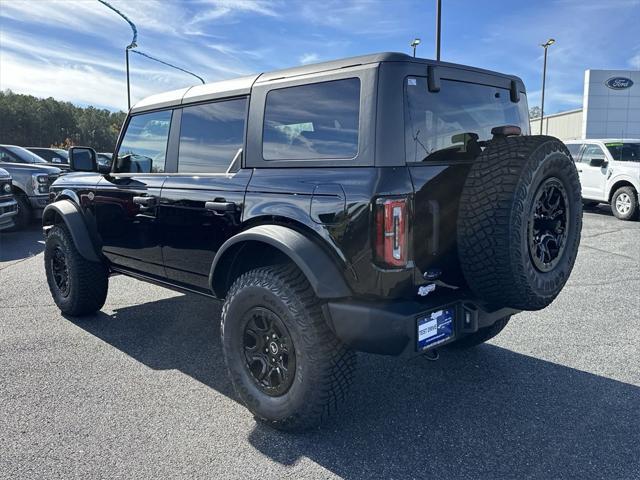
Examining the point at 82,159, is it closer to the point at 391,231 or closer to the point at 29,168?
the point at 391,231

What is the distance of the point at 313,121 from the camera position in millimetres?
2832

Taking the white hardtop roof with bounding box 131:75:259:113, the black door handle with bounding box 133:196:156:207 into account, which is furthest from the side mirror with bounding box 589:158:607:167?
the black door handle with bounding box 133:196:156:207

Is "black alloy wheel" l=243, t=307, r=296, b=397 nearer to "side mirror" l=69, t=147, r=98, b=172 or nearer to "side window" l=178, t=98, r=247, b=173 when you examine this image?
"side window" l=178, t=98, r=247, b=173

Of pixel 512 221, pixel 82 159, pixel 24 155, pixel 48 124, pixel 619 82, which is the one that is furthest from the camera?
pixel 48 124

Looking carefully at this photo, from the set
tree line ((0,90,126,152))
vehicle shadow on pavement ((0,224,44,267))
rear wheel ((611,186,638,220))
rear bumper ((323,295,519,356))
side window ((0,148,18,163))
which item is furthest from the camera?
tree line ((0,90,126,152))

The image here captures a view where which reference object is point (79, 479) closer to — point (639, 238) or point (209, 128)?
point (209, 128)

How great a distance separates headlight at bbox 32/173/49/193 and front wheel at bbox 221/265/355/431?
29.7ft

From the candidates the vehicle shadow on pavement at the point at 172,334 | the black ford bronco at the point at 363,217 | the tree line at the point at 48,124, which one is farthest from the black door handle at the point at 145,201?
the tree line at the point at 48,124

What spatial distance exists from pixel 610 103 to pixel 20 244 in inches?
1334

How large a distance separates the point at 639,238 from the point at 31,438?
9436 millimetres

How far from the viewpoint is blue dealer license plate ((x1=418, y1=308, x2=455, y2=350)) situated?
8.05 feet

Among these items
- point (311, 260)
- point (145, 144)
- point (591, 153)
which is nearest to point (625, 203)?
point (591, 153)

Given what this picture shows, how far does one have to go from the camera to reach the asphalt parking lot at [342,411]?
8.23 feet

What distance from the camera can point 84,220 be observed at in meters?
4.46
